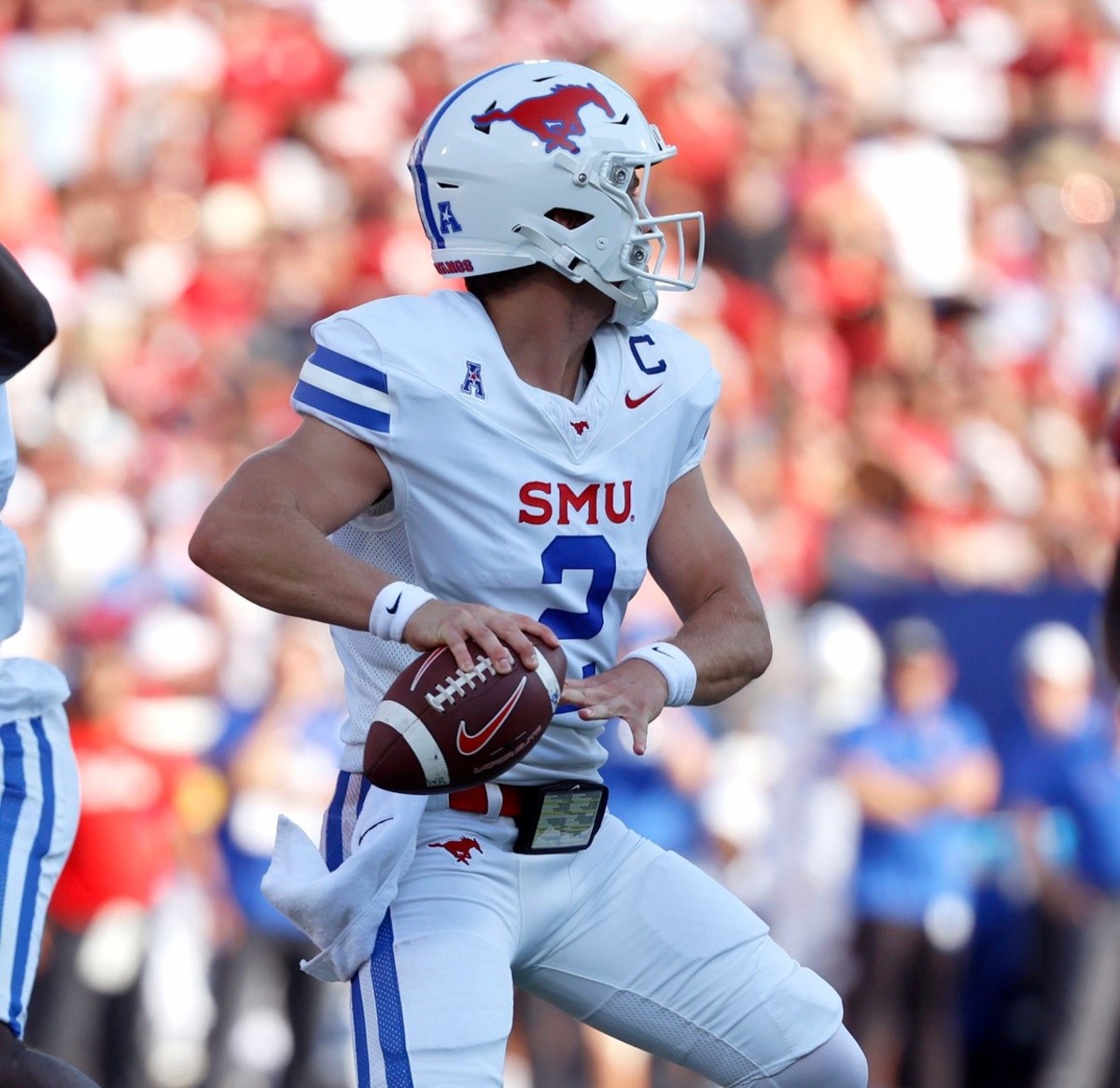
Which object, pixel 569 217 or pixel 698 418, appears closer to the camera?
pixel 569 217

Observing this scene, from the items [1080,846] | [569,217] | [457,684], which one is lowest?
[1080,846]

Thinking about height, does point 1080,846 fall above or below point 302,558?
below

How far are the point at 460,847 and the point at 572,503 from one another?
590 millimetres

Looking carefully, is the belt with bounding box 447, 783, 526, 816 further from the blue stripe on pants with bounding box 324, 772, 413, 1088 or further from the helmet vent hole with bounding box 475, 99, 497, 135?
the helmet vent hole with bounding box 475, 99, 497, 135

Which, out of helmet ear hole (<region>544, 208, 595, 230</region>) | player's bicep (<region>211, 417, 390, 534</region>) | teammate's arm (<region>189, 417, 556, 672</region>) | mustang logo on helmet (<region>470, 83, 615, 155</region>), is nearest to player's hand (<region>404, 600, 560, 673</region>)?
teammate's arm (<region>189, 417, 556, 672</region>)

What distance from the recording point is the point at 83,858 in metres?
6.42

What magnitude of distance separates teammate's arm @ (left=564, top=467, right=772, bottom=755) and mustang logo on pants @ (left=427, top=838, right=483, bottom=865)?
355 mm

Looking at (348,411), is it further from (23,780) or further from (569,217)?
(23,780)

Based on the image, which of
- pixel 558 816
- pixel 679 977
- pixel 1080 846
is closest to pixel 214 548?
Result: pixel 558 816

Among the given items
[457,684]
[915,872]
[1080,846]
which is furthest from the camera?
[915,872]

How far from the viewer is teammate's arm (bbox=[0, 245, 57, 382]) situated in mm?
3102

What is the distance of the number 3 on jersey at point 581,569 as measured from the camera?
3227 mm

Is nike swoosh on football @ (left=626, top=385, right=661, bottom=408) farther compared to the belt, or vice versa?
nike swoosh on football @ (left=626, top=385, right=661, bottom=408)

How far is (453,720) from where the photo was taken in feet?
9.37
